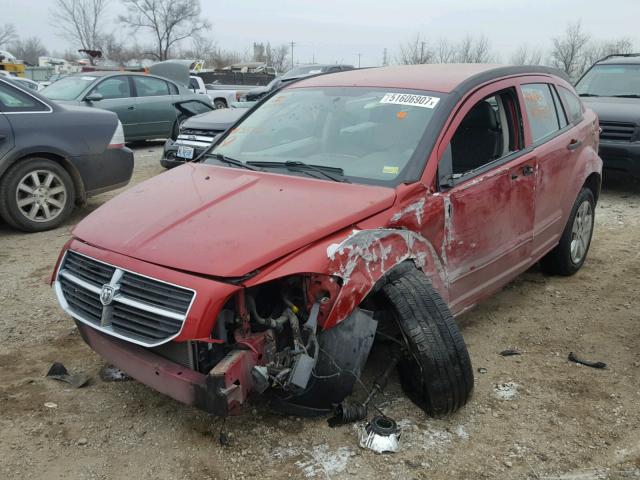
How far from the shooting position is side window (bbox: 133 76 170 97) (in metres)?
11.4

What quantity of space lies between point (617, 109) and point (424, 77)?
547 centimetres

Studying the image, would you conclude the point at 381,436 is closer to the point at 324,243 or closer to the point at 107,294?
the point at 324,243

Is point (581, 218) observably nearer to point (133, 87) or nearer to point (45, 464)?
point (45, 464)

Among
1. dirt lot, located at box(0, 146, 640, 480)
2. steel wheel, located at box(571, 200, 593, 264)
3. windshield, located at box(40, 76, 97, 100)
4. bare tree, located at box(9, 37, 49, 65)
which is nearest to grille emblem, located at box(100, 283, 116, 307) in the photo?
dirt lot, located at box(0, 146, 640, 480)

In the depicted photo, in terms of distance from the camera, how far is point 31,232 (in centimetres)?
596

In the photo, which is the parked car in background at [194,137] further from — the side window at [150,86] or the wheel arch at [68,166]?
the side window at [150,86]

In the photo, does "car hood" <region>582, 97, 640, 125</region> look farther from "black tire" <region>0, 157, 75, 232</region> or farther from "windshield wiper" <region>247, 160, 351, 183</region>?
"black tire" <region>0, 157, 75, 232</region>

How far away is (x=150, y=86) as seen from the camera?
11648 mm

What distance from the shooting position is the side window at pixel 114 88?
10.7 meters

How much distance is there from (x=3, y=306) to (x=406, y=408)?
303cm

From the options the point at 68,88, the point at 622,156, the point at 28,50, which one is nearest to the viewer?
the point at 622,156

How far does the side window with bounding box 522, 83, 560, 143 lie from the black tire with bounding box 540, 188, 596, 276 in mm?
740

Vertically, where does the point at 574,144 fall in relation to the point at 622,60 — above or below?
below

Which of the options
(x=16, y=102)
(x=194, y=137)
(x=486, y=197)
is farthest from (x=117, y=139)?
(x=486, y=197)
